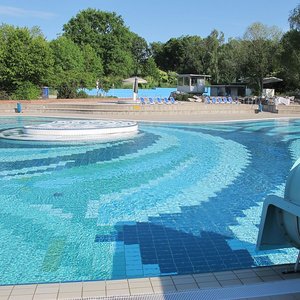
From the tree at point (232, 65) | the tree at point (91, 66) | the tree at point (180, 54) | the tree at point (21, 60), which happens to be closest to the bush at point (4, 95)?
the tree at point (21, 60)

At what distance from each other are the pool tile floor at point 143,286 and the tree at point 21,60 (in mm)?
26808

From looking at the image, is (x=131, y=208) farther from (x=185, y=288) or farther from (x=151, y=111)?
(x=151, y=111)

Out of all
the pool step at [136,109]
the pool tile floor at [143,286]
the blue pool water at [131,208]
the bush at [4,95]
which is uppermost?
the bush at [4,95]

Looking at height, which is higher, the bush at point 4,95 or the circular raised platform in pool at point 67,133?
the bush at point 4,95

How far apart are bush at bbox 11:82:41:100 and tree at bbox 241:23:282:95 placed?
21.9 metres

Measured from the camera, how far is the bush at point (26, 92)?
27781 millimetres

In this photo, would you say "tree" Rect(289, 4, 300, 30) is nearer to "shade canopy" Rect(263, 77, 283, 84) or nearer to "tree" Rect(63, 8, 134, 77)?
"shade canopy" Rect(263, 77, 283, 84)

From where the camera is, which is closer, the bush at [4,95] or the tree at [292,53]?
the bush at [4,95]

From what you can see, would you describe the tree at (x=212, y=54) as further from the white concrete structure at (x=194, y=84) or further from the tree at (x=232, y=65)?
the white concrete structure at (x=194, y=84)

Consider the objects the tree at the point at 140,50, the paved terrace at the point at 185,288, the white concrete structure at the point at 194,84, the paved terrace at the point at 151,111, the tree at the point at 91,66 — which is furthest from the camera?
the tree at the point at 140,50

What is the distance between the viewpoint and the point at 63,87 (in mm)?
32312

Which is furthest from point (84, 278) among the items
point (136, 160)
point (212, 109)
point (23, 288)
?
point (212, 109)

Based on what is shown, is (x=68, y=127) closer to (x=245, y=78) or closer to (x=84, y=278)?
(x=84, y=278)

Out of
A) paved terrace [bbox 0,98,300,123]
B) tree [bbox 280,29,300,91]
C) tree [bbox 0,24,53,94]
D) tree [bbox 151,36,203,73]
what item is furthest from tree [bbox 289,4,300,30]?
tree [bbox 151,36,203,73]
